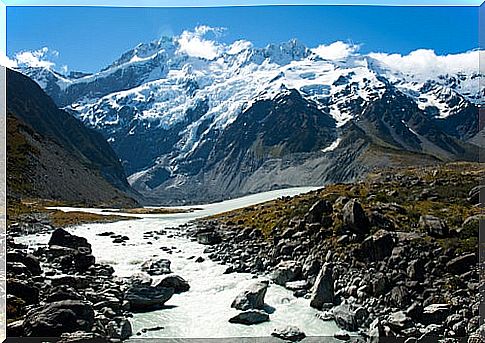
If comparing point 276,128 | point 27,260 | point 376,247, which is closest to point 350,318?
point 376,247

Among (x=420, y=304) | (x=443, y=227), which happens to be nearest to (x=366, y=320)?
(x=420, y=304)

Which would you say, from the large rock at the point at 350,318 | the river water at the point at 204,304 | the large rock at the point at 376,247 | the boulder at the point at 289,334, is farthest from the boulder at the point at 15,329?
the large rock at the point at 376,247

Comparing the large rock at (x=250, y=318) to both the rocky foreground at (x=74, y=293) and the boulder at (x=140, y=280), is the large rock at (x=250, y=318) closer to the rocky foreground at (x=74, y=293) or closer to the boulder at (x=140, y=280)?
the rocky foreground at (x=74, y=293)

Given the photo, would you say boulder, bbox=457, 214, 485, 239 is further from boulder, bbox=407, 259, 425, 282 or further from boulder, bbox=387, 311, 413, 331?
boulder, bbox=387, 311, 413, 331

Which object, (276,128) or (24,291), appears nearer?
(24,291)

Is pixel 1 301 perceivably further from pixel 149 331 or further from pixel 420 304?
pixel 420 304

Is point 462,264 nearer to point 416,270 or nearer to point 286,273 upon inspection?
point 416,270

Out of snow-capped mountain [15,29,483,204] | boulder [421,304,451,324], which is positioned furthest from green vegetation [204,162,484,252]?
snow-capped mountain [15,29,483,204]
